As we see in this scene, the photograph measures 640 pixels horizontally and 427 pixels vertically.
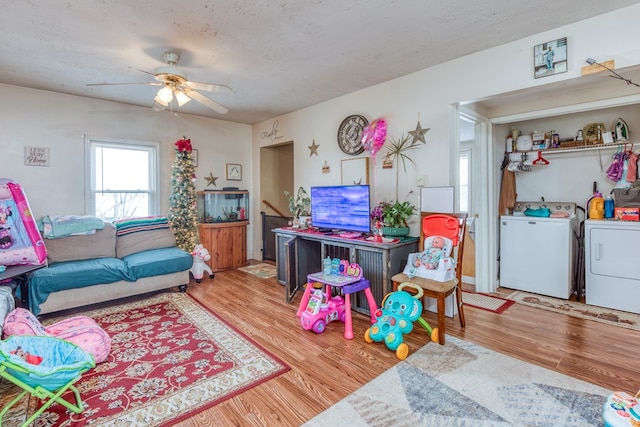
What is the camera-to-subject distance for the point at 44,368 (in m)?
1.69

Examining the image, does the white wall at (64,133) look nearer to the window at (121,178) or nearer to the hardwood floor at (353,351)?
the window at (121,178)

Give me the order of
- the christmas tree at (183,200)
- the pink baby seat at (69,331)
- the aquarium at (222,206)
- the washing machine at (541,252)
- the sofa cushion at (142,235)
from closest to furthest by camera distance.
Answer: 1. the pink baby seat at (69,331)
2. the washing machine at (541,252)
3. the sofa cushion at (142,235)
4. the christmas tree at (183,200)
5. the aquarium at (222,206)

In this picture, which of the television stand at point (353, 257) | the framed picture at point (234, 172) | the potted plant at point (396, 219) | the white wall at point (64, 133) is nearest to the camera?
the television stand at point (353, 257)

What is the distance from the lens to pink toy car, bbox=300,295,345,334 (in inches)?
109

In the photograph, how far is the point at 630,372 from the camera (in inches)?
84.4

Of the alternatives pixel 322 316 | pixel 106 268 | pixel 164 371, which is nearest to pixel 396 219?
pixel 322 316

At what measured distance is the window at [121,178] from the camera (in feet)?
14.3

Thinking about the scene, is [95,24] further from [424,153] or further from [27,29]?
[424,153]

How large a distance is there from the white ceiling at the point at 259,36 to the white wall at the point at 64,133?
324 mm

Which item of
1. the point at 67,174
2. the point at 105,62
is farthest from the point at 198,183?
the point at 105,62

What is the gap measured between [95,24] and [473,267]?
4.86m

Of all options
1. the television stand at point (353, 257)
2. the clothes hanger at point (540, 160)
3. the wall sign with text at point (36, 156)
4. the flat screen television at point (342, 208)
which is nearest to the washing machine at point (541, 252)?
the clothes hanger at point (540, 160)

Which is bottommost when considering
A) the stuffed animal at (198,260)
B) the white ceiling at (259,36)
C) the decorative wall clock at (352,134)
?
the stuffed animal at (198,260)

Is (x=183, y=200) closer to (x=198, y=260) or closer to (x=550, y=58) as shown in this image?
(x=198, y=260)
